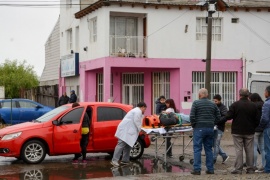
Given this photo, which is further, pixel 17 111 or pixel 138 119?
pixel 17 111

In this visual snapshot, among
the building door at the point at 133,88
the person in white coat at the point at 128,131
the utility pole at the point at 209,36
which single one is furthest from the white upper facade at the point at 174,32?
the person in white coat at the point at 128,131

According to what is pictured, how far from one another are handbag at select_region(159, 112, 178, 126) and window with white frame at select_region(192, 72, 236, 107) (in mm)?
15846

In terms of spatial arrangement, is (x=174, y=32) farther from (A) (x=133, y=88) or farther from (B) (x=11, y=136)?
(B) (x=11, y=136)

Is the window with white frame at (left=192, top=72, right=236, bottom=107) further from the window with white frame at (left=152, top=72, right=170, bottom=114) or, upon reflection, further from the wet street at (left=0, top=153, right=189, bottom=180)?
the wet street at (left=0, top=153, right=189, bottom=180)

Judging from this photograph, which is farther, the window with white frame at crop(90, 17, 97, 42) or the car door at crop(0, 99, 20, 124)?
the window with white frame at crop(90, 17, 97, 42)

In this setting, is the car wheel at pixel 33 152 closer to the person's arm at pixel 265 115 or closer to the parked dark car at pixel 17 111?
the person's arm at pixel 265 115

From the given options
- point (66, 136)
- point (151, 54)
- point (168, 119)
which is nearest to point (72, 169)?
point (66, 136)

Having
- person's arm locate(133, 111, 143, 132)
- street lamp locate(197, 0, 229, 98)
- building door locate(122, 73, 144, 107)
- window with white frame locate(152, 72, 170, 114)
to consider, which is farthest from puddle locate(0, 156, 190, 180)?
building door locate(122, 73, 144, 107)

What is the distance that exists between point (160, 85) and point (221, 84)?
3326 mm

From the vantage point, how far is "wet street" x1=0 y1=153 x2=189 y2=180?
1325cm

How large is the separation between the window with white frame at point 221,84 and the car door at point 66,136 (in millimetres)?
16003

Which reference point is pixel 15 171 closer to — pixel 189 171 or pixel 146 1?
pixel 189 171

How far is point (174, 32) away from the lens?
30.1 m

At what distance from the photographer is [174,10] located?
3022 cm
